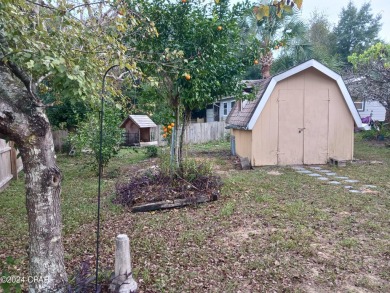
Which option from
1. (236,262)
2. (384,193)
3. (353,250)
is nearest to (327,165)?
(384,193)

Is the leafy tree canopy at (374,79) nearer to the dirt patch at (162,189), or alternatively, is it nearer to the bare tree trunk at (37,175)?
the dirt patch at (162,189)

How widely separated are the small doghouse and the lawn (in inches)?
378

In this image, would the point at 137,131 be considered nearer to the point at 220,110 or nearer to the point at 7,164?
the point at 220,110

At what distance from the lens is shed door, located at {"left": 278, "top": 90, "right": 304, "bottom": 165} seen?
948 cm

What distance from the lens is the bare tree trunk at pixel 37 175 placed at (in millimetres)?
2059

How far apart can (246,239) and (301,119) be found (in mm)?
6643

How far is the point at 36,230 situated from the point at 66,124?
11.1 m

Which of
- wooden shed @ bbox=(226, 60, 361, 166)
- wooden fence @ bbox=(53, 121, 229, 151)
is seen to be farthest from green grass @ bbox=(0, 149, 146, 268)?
wooden fence @ bbox=(53, 121, 229, 151)

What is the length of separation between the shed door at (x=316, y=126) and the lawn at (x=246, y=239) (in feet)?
10.8

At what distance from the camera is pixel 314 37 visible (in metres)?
27.7

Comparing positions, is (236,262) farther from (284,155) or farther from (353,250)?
(284,155)

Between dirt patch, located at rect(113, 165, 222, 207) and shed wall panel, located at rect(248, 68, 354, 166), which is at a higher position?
shed wall panel, located at rect(248, 68, 354, 166)

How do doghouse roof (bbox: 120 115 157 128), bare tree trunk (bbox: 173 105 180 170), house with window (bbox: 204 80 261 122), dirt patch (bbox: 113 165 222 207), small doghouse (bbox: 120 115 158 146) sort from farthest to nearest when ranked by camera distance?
house with window (bbox: 204 80 261 122) < small doghouse (bbox: 120 115 158 146) < doghouse roof (bbox: 120 115 157 128) < bare tree trunk (bbox: 173 105 180 170) < dirt patch (bbox: 113 165 222 207)

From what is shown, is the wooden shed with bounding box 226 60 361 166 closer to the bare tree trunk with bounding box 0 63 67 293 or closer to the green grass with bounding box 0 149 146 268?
the green grass with bounding box 0 149 146 268
